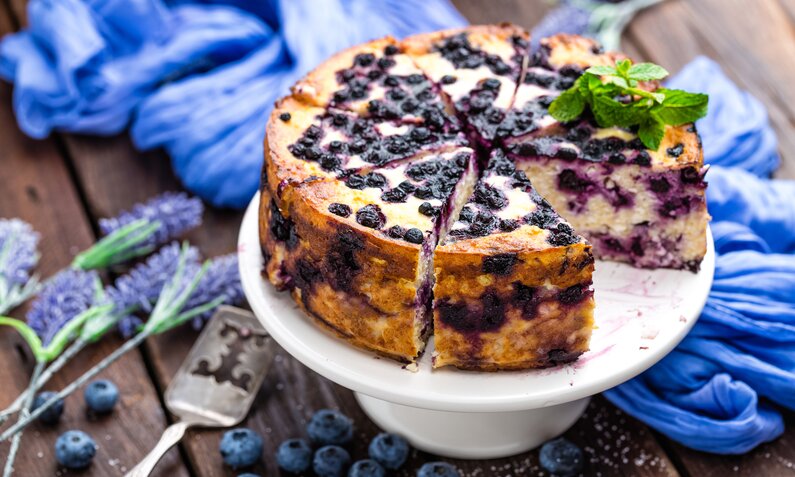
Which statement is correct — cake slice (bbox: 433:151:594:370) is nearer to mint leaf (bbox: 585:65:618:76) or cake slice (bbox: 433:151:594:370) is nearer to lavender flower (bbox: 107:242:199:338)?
mint leaf (bbox: 585:65:618:76)

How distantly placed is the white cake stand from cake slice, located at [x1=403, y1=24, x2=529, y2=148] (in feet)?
1.88

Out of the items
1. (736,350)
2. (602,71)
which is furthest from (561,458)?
(602,71)

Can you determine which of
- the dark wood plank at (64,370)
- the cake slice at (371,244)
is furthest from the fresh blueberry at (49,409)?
the cake slice at (371,244)

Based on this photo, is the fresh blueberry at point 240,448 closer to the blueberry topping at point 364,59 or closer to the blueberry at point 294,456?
the blueberry at point 294,456

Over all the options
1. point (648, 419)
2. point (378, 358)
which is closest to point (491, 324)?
point (378, 358)

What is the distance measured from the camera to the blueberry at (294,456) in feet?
9.70

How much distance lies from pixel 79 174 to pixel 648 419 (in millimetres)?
2387

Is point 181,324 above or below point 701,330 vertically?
below

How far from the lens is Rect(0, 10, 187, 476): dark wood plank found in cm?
306

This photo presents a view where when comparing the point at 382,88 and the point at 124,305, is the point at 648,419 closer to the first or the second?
the point at 382,88

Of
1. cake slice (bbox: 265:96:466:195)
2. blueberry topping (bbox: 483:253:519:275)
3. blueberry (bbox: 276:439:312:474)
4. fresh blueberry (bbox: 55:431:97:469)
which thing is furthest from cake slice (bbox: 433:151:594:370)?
fresh blueberry (bbox: 55:431:97:469)

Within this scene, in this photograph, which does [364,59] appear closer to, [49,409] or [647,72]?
[647,72]

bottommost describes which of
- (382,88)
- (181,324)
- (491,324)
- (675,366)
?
(181,324)

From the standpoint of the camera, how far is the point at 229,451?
2975mm
